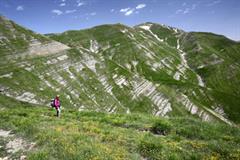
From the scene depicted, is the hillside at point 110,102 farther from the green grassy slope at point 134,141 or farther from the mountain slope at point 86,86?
the mountain slope at point 86,86

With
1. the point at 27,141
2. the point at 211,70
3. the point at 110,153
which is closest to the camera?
the point at 110,153

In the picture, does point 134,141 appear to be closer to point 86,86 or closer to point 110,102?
point 110,102

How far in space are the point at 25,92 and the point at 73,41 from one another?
14072 cm

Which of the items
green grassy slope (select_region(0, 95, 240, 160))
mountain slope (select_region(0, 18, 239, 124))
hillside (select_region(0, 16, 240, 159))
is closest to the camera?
green grassy slope (select_region(0, 95, 240, 160))

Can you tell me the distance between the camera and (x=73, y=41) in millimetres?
194875

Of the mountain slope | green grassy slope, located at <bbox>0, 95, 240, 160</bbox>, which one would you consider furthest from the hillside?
the mountain slope

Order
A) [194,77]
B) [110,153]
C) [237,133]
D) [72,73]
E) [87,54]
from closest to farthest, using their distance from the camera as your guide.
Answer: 1. [110,153]
2. [237,133]
3. [72,73]
4. [87,54]
5. [194,77]

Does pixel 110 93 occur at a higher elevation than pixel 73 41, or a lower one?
lower

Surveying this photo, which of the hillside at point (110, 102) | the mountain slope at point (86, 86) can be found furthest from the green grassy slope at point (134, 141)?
the mountain slope at point (86, 86)

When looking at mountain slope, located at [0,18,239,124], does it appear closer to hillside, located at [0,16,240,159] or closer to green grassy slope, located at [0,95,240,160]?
hillside, located at [0,16,240,159]

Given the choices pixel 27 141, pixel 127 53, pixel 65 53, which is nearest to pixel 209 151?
pixel 27 141

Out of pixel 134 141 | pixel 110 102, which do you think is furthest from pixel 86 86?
pixel 134 141

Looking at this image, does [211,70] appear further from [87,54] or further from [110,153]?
[110,153]

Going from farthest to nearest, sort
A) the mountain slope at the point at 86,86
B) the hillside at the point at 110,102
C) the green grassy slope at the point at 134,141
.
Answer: the mountain slope at the point at 86,86 < the hillside at the point at 110,102 < the green grassy slope at the point at 134,141
